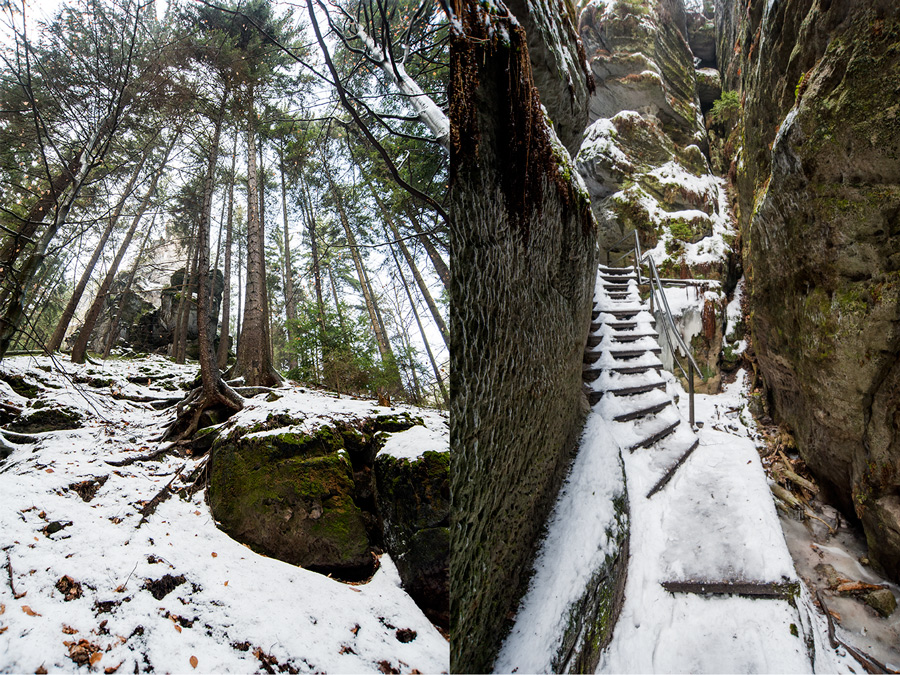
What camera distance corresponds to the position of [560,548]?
6.75ft

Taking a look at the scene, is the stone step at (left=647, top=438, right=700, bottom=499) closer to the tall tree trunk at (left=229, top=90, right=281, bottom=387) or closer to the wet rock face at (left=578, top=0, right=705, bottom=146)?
the tall tree trunk at (left=229, top=90, right=281, bottom=387)

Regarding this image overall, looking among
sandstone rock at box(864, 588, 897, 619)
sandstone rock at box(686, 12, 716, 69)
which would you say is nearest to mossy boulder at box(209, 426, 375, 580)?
sandstone rock at box(864, 588, 897, 619)

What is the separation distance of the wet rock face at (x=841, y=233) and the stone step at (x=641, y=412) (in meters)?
1.69

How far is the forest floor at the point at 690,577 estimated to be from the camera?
1803 mm

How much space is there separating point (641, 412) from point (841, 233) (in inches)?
94.8

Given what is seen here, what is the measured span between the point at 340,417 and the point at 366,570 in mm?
766

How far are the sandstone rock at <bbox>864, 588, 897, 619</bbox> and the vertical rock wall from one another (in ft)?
10.4

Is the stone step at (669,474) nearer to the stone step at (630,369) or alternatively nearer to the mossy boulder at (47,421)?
the stone step at (630,369)

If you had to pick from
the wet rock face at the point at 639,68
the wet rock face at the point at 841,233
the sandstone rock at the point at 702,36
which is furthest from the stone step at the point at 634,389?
the sandstone rock at the point at 702,36

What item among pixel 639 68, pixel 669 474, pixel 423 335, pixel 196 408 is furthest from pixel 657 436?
pixel 639 68

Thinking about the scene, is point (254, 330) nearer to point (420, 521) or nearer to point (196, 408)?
point (196, 408)

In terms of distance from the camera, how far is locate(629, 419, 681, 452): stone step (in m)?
3.18

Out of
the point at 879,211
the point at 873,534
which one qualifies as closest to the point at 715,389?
the point at 873,534

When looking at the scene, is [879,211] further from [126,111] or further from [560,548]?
[126,111]
